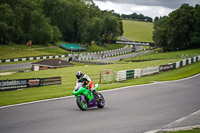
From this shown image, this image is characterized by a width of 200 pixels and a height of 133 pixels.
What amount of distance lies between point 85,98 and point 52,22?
102m

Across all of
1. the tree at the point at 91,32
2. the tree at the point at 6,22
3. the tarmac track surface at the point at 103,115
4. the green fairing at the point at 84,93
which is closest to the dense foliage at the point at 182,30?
the tree at the point at 91,32

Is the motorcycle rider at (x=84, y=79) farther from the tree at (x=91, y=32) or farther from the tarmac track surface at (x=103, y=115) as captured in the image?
the tree at (x=91, y=32)

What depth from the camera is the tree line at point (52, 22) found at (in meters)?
84.6

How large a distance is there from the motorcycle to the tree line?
67.8 meters

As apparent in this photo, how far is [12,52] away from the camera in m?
72.3

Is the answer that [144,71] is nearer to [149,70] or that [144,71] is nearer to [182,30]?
[149,70]

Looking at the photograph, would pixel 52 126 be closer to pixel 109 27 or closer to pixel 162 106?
pixel 162 106

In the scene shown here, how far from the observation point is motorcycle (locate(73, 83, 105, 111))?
14.1m

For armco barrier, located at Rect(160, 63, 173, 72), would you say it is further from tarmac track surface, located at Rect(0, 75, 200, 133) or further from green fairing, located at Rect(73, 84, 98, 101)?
green fairing, located at Rect(73, 84, 98, 101)

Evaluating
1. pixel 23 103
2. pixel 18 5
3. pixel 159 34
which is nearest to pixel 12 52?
pixel 18 5

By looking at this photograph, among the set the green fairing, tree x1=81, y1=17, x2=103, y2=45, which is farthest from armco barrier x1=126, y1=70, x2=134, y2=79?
tree x1=81, y1=17, x2=103, y2=45

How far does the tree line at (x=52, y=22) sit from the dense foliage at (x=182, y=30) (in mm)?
29927

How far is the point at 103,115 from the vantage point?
13539mm

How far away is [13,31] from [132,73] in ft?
186
